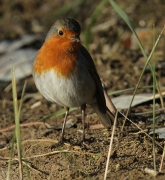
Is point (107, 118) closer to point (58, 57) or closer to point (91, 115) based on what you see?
point (91, 115)

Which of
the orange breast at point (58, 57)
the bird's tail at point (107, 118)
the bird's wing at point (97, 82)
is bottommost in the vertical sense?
the bird's tail at point (107, 118)

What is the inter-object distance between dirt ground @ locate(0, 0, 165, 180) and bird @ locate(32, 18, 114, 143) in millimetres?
294

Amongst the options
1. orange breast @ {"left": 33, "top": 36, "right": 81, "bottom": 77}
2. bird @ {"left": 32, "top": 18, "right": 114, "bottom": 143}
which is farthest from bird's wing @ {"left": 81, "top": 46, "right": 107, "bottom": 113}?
orange breast @ {"left": 33, "top": 36, "right": 81, "bottom": 77}

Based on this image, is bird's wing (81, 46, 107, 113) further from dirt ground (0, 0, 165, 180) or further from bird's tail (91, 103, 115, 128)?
dirt ground (0, 0, 165, 180)

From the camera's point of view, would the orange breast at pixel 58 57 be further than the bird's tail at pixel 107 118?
No

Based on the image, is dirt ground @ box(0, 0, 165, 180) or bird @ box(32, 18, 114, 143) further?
bird @ box(32, 18, 114, 143)

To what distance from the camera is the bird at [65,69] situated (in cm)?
449

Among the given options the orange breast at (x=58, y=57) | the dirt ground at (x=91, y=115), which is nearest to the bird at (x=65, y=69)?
the orange breast at (x=58, y=57)

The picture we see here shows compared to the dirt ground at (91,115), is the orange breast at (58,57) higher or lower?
higher

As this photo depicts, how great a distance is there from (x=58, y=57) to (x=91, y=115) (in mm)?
1080

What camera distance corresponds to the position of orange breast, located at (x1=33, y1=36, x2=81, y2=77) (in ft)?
14.7

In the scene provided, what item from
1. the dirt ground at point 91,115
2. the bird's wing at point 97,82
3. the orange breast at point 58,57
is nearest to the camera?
the dirt ground at point 91,115

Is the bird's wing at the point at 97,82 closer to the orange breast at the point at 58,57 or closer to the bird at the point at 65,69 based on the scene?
the bird at the point at 65,69

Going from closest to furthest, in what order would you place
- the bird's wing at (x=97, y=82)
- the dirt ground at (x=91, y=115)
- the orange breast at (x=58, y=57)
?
the dirt ground at (x=91, y=115) < the orange breast at (x=58, y=57) < the bird's wing at (x=97, y=82)
